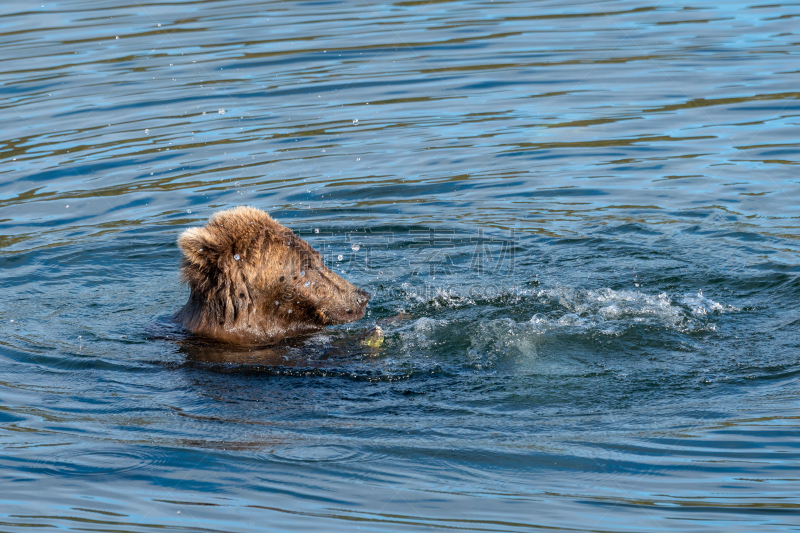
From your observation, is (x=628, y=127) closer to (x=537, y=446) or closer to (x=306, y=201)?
(x=306, y=201)

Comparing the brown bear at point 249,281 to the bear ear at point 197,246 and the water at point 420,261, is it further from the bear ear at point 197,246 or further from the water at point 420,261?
the water at point 420,261

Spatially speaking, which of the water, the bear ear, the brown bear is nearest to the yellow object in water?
the water

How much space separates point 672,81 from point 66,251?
955cm

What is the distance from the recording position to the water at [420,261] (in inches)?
228

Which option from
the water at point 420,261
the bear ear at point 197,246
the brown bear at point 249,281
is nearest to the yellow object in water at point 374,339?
the water at point 420,261

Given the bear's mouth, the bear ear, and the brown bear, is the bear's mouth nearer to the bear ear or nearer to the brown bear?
the brown bear

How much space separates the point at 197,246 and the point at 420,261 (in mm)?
3325

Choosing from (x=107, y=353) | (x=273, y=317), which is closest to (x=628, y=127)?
(x=273, y=317)

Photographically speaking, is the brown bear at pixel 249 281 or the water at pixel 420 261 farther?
the brown bear at pixel 249 281

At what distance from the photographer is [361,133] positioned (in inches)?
545

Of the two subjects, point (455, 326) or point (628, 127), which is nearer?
point (455, 326)

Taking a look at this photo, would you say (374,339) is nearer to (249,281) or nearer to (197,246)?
(249,281)

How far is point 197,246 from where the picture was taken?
7.09 metres

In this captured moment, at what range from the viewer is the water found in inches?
228
